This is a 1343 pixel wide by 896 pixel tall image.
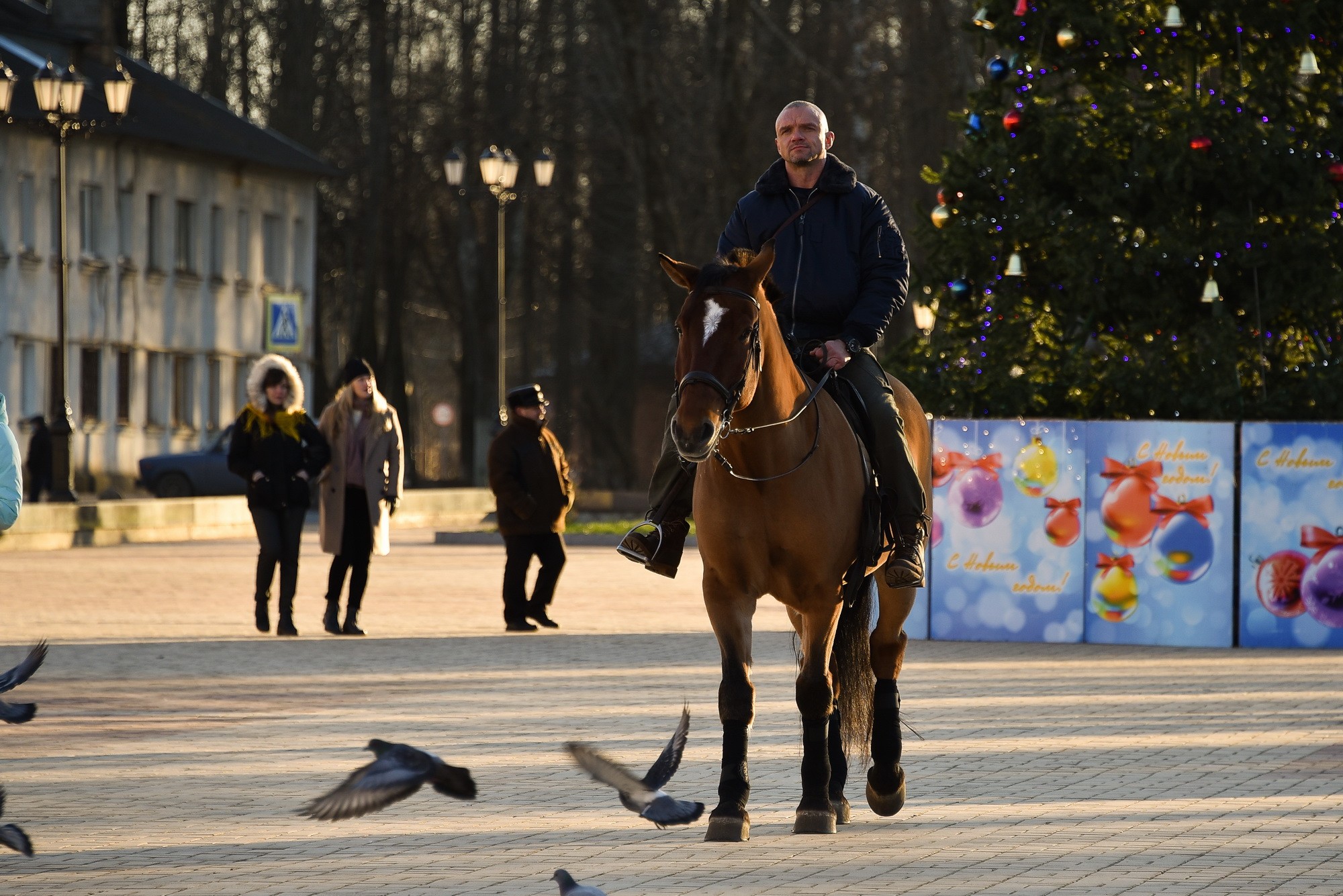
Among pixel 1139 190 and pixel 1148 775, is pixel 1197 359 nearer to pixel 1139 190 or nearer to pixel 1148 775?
pixel 1139 190

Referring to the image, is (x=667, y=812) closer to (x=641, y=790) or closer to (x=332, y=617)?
(x=641, y=790)

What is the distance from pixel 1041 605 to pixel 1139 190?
11.6ft

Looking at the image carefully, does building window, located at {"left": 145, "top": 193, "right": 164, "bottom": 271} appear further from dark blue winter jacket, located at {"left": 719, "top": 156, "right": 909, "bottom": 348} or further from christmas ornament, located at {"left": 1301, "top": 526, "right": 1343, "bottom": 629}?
dark blue winter jacket, located at {"left": 719, "top": 156, "right": 909, "bottom": 348}

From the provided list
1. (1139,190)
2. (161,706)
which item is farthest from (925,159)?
(161,706)

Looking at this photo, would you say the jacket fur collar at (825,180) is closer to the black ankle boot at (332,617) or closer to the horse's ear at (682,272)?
the horse's ear at (682,272)

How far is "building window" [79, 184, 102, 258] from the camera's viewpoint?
5269 cm

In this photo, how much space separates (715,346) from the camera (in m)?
8.10

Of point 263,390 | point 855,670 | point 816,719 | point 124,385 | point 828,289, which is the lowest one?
point 816,719

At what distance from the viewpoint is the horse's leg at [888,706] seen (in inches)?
366

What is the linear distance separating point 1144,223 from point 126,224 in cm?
3923

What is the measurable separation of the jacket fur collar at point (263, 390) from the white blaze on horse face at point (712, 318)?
1026cm

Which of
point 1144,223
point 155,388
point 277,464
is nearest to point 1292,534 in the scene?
point 1144,223

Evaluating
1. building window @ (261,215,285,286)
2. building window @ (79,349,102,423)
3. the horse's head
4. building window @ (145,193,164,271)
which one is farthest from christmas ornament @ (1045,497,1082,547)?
building window @ (261,215,285,286)

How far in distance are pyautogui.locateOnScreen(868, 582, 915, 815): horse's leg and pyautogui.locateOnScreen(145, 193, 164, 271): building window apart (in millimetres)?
47893
